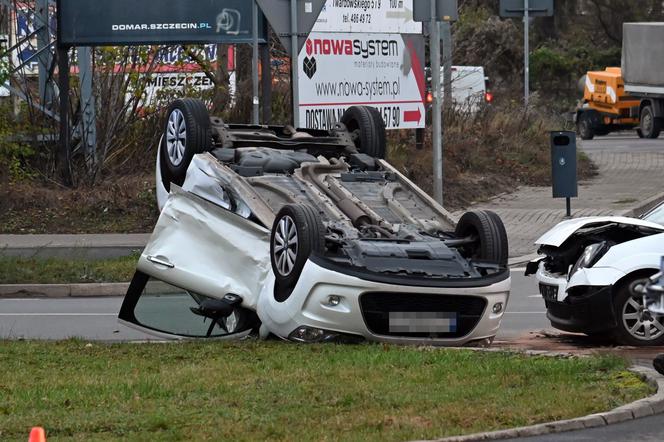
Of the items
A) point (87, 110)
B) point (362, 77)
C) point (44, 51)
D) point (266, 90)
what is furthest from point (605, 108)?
point (44, 51)

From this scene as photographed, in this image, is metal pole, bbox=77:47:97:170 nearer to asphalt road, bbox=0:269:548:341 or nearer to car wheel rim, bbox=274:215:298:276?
asphalt road, bbox=0:269:548:341

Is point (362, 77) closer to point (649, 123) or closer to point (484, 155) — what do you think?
point (484, 155)

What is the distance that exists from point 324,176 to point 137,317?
2.01 m

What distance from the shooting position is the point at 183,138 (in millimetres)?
12523

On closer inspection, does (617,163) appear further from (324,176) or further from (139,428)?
(139,428)

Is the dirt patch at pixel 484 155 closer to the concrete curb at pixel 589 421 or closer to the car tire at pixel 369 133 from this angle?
the car tire at pixel 369 133

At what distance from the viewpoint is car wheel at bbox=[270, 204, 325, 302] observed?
415 inches

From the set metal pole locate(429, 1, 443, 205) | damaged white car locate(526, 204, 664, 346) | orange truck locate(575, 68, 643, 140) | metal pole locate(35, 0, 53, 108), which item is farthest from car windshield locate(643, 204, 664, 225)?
orange truck locate(575, 68, 643, 140)

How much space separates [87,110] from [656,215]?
12854 millimetres

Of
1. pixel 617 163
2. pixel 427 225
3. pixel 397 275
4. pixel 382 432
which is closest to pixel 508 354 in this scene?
pixel 397 275

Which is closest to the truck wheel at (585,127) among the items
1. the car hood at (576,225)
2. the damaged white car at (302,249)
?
the damaged white car at (302,249)

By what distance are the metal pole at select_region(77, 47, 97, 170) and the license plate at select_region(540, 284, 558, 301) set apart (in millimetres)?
12319

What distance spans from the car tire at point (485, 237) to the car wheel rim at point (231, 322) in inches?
77.1

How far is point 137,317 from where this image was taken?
11680 mm
